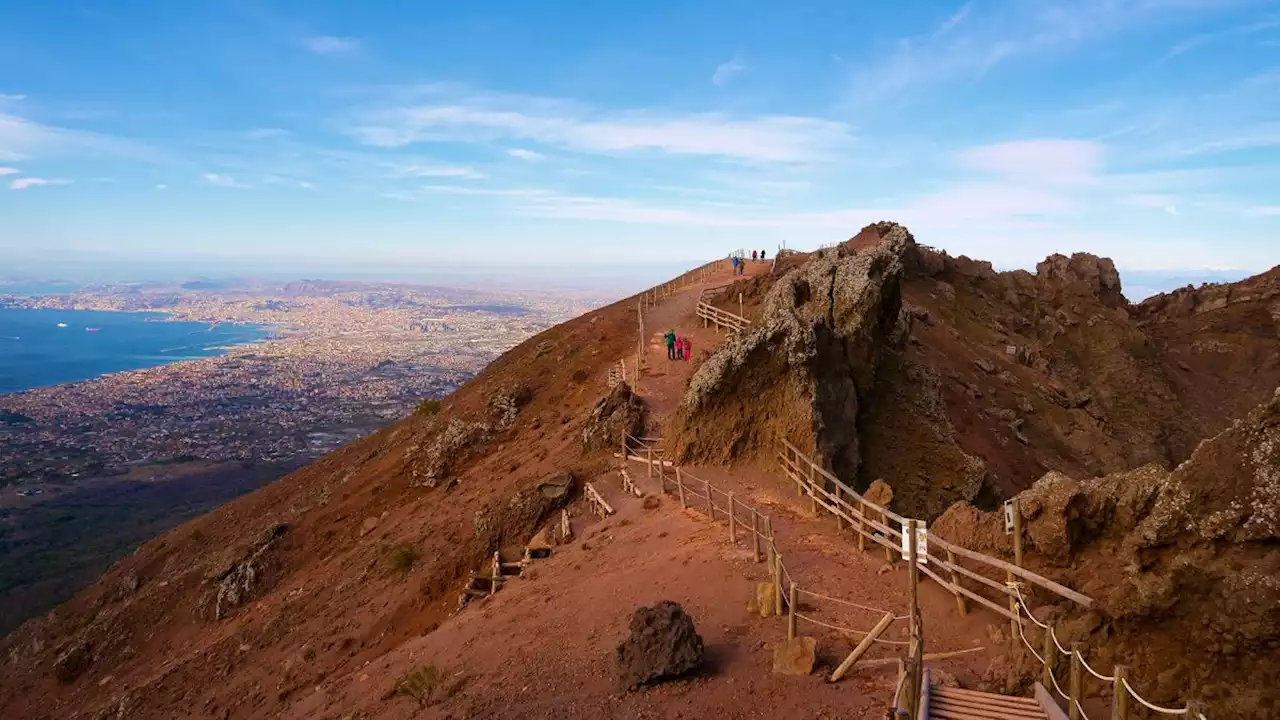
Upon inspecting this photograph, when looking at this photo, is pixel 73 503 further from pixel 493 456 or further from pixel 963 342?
pixel 963 342

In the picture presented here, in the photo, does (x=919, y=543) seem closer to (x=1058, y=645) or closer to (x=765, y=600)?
(x=1058, y=645)

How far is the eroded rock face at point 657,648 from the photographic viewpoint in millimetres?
10352

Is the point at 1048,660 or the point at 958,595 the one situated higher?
the point at 1048,660

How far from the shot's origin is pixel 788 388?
1984 cm

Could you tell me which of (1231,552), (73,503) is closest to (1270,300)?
(1231,552)

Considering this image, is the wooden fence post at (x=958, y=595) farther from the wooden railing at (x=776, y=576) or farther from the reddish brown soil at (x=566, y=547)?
the wooden railing at (x=776, y=576)

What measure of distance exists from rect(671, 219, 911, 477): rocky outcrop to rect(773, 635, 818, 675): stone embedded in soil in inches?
338

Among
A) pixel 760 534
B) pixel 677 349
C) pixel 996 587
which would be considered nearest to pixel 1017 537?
pixel 996 587

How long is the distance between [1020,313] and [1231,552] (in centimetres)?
4143

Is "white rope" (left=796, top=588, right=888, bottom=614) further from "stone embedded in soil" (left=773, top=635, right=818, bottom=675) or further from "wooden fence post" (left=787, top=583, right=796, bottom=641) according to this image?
"stone embedded in soil" (left=773, top=635, right=818, bottom=675)

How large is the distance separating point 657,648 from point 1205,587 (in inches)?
253

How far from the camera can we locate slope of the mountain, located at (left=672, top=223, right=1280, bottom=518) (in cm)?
2023

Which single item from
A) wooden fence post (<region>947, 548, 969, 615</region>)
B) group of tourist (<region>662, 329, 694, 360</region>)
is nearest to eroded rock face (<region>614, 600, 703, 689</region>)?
wooden fence post (<region>947, 548, 969, 615</region>)

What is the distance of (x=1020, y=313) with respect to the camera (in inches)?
1762
